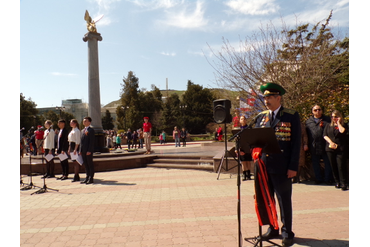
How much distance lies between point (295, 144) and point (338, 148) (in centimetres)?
439

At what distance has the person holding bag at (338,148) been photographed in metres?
7.00

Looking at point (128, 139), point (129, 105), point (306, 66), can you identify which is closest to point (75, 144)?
point (306, 66)

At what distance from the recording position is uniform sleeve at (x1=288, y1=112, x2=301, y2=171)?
11.5 feet

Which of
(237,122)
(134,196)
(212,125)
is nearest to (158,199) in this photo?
(134,196)

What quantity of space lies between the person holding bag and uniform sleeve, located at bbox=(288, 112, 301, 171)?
4180mm

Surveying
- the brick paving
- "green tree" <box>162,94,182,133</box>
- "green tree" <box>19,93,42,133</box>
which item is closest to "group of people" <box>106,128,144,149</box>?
the brick paving

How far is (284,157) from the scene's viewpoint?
11.8 feet

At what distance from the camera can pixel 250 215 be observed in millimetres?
4996

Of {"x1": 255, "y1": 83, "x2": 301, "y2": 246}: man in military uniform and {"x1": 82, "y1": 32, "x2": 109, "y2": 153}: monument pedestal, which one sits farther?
{"x1": 82, "y1": 32, "x2": 109, "y2": 153}: monument pedestal

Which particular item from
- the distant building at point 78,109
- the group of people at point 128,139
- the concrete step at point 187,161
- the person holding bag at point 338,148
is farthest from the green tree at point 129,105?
the person holding bag at point 338,148

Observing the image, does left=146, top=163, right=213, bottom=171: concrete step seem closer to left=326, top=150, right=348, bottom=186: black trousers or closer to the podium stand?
left=326, top=150, right=348, bottom=186: black trousers

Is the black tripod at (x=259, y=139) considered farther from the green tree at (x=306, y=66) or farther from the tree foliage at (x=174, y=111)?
the tree foliage at (x=174, y=111)

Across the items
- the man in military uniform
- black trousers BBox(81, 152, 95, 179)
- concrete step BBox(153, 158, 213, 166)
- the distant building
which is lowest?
concrete step BBox(153, 158, 213, 166)
